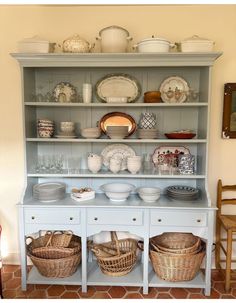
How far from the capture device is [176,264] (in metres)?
2.24

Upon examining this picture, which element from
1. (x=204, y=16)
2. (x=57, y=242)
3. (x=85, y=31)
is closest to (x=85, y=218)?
(x=57, y=242)

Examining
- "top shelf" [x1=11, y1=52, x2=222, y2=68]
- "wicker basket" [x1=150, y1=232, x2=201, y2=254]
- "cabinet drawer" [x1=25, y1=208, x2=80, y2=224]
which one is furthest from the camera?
"wicker basket" [x1=150, y1=232, x2=201, y2=254]

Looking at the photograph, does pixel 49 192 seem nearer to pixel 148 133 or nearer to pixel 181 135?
pixel 148 133

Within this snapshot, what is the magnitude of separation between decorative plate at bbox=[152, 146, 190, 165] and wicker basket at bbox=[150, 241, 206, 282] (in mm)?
846

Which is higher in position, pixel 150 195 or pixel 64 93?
pixel 64 93

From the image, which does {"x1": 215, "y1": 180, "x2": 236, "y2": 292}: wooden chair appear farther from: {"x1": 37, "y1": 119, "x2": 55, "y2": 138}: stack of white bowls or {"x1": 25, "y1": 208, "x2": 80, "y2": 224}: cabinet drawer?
{"x1": 37, "y1": 119, "x2": 55, "y2": 138}: stack of white bowls

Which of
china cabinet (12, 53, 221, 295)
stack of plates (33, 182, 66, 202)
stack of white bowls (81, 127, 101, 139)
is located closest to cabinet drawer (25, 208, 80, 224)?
china cabinet (12, 53, 221, 295)

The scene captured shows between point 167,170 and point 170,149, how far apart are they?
0.23 m

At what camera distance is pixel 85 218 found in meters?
2.21

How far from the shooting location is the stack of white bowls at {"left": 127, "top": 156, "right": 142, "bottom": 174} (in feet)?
7.60

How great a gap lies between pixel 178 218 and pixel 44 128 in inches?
55.9

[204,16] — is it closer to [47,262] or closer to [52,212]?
[52,212]

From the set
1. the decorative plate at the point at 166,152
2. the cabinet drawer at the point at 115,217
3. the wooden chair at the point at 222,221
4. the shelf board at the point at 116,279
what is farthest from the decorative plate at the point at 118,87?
the shelf board at the point at 116,279

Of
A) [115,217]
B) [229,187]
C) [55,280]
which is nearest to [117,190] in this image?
[115,217]
